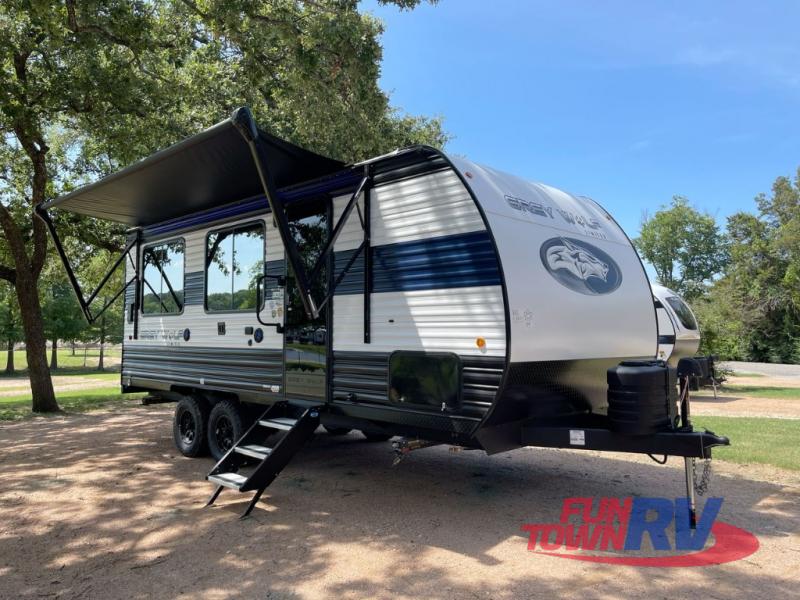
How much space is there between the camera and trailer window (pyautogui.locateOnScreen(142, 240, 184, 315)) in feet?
26.4

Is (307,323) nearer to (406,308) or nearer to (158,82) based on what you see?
(406,308)

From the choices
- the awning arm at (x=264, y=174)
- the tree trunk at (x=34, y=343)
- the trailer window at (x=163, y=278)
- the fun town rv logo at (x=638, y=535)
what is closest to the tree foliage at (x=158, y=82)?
the tree trunk at (x=34, y=343)

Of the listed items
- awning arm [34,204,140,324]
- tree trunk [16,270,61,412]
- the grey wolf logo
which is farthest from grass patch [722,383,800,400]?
tree trunk [16,270,61,412]

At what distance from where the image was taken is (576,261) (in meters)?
5.49

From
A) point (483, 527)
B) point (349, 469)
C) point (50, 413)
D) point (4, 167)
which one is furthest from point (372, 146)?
point (4, 167)

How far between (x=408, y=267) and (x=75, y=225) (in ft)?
39.5

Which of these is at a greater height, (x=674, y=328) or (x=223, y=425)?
(x=674, y=328)

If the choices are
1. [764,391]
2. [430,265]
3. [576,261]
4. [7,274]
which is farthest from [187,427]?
[764,391]

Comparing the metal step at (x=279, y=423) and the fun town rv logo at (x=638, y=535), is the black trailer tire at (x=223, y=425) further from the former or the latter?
the fun town rv logo at (x=638, y=535)

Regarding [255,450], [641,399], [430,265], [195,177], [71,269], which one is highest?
[195,177]

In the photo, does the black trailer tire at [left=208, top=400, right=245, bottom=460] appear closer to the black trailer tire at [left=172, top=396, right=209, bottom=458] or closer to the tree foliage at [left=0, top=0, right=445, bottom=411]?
the black trailer tire at [left=172, top=396, right=209, bottom=458]

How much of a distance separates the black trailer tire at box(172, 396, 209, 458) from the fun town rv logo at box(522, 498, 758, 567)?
13.9ft

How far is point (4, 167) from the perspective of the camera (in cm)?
1498

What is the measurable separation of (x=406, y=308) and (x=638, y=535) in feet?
8.17
